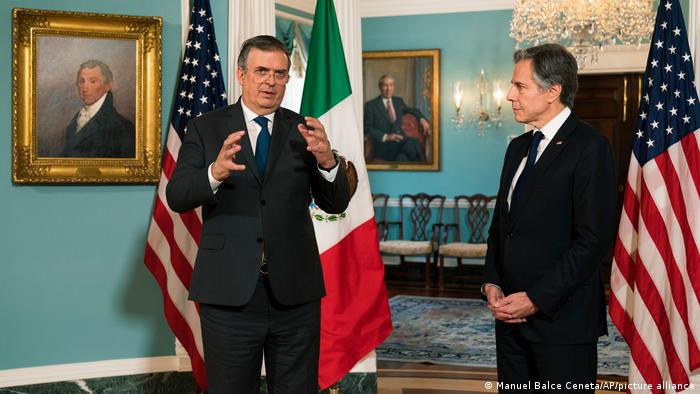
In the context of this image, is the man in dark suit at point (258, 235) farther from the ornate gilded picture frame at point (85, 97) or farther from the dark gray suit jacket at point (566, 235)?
the ornate gilded picture frame at point (85, 97)

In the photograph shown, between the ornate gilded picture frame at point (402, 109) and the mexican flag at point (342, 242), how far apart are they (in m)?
5.93

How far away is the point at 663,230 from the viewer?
3891mm

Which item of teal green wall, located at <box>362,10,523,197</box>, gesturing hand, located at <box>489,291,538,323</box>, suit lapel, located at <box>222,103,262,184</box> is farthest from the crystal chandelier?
suit lapel, located at <box>222,103,262,184</box>

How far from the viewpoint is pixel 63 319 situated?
14.4ft

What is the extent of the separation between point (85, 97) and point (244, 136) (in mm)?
2116

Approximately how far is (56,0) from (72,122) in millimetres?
680

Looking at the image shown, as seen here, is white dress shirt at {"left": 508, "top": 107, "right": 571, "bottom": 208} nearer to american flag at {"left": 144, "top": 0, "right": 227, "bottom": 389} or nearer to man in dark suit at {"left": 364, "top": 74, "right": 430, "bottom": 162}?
american flag at {"left": 144, "top": 0, "right": 227, "bottom": 389}

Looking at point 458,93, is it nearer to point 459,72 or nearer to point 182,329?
point 459,72

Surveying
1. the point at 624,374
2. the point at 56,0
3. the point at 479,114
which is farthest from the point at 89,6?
the point at 479,114

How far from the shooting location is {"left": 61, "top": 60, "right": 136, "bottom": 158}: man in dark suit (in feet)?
14.3

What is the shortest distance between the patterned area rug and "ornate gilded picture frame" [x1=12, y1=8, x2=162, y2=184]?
2719 millimetres

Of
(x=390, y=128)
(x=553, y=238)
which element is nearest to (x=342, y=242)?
(x=553, y=238)

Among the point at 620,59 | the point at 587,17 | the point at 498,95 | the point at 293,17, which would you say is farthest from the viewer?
the point at 498,95

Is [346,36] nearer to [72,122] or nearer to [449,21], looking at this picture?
[72,122]
